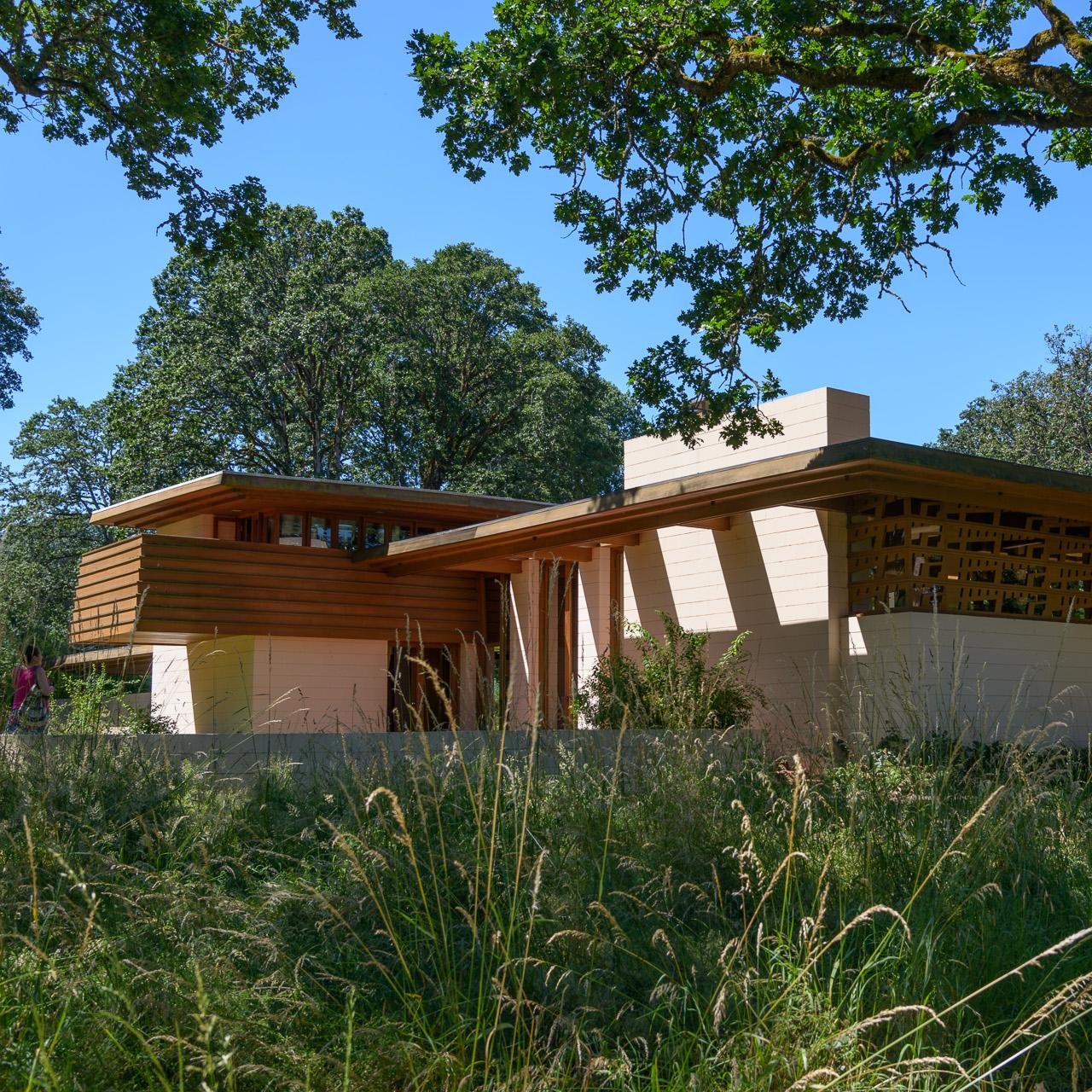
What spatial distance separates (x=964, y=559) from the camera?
11.6 metres

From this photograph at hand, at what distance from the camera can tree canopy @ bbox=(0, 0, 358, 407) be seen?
928cm

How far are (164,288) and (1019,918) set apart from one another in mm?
27343

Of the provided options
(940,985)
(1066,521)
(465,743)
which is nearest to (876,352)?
(1066,521)

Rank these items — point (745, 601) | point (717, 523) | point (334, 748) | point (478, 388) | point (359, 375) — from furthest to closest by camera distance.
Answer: point (478, 388), point (359, 375), point (717, 523), point (745, 601), point (334, 748)

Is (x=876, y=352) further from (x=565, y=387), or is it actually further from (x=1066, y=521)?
(x=565, y=387)

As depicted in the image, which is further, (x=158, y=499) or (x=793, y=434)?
(x=158, y=499)

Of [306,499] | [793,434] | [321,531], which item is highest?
[793,434]

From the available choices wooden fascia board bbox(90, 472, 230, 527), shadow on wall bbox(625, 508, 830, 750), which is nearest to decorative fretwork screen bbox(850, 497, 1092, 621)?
shadow on wall bbox(625, 508, 830, 750)

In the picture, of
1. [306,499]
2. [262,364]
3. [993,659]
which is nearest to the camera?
[993,659]

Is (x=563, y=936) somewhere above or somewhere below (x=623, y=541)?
below

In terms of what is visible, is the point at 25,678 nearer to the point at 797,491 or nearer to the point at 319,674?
the point at 797,491

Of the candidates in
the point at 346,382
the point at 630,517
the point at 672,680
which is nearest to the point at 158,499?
the point at 630,517

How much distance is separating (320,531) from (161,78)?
26.7 feet

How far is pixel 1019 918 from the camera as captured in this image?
3785 mm
